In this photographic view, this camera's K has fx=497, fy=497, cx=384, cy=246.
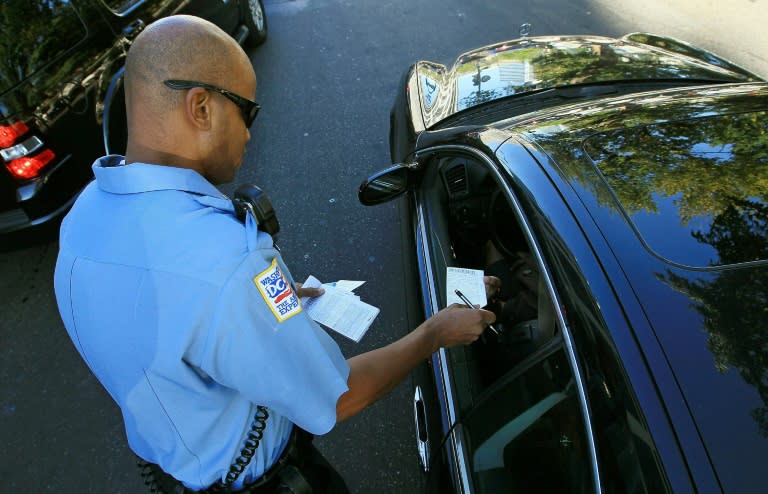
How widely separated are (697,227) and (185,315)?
45.9 inches

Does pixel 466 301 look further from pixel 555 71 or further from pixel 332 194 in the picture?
pixel 332 194

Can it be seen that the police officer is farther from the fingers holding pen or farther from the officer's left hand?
the officer's left hand

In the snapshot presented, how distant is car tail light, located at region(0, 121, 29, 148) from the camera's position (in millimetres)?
2697

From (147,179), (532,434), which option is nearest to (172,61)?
(147,179)

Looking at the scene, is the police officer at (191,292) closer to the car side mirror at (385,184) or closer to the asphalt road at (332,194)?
the car side mirror at (385,184)

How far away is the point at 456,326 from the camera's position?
1.53 meters

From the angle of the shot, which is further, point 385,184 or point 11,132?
point 11,132

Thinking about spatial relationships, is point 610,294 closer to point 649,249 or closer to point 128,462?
point 649,249

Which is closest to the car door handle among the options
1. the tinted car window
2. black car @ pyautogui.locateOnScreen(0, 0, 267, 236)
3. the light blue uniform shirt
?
the tinted car window

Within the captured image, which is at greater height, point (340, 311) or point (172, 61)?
point (172, 61)

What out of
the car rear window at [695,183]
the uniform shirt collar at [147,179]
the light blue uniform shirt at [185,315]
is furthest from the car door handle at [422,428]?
the uniform shirt collar at [147,179]

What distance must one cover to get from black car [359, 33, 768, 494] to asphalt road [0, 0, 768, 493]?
20.0 inches

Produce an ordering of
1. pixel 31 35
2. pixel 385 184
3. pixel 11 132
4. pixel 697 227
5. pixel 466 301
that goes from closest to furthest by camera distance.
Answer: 1. pixel 697 227
2. pixel 466 301
3. pixel 385 184
4. pixel 11 132
5. pixel 31 35

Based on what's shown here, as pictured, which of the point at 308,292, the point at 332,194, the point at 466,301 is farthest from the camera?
the point at 332,194
